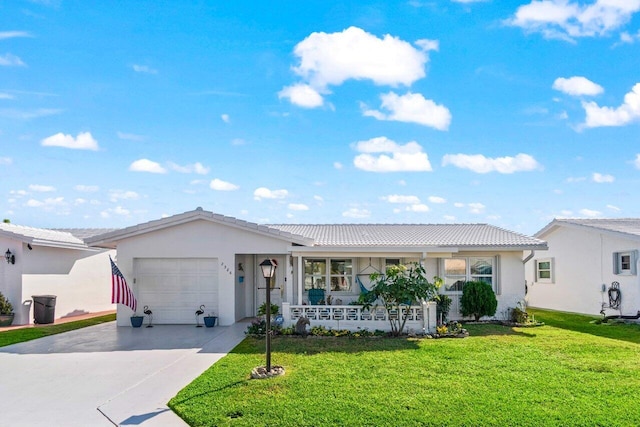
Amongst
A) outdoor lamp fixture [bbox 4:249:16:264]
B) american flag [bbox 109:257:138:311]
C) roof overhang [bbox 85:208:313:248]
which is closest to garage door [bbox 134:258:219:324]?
roof overhang [bbox 85:208:313:248]

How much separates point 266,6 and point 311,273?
27.6 ft

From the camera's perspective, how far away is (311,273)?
1742 cm

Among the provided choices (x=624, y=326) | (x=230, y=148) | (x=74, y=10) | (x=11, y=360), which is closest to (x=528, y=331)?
(x=624, y=326)

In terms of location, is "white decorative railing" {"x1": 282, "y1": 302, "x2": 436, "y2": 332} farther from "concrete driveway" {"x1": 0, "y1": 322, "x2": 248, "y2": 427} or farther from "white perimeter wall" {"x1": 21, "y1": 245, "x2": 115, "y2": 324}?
"white perimeter wall" {"x1": 21, "y1": 245, "x2": 115, "y2": 324}

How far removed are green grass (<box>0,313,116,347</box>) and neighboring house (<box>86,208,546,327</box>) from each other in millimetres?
1910

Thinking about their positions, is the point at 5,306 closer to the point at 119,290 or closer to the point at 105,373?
the point at 119,290

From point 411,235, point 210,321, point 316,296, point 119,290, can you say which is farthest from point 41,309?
point 411,235

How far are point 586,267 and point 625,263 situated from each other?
217cm

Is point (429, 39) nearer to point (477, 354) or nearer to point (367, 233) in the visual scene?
point (367, 233)

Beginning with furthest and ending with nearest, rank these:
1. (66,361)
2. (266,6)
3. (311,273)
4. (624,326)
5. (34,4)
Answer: (311,273)
(624,326)
(266,6)
(34,4)
(66,361)

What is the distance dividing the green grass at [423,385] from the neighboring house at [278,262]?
3.10 meters

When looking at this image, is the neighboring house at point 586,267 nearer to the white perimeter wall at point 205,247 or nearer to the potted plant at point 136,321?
the white perimeter wall at point 205,247

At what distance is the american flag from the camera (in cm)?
1462

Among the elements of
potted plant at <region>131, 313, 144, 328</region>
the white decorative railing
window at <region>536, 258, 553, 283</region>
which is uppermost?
window at <region>536, 258, 553, 283</region>
